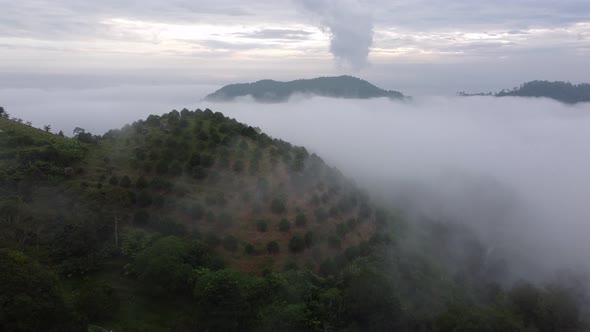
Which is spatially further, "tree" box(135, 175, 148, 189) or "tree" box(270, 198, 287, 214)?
"tree" box(135, 175, 148, 189)

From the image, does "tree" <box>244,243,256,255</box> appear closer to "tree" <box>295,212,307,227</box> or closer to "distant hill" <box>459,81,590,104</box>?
"tree" <box>295,212,307,227</box>

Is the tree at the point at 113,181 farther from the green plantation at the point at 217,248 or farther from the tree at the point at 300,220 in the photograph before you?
the tree at the point at 300,220

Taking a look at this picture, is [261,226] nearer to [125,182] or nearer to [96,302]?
[125,182]

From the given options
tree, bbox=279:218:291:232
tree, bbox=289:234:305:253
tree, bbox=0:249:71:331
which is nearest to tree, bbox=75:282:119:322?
tree, bbox=0:249:71:331

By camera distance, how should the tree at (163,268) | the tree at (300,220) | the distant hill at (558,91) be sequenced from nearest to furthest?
the tree at (163,268) → the tree at (300,220) → the distant hill at (558,91)

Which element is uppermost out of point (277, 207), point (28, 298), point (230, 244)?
point (28, 298)

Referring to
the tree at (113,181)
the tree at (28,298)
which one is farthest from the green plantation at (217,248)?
the tree at (113,181)

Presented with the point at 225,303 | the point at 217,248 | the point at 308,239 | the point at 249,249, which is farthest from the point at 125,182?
the point at 225,303
